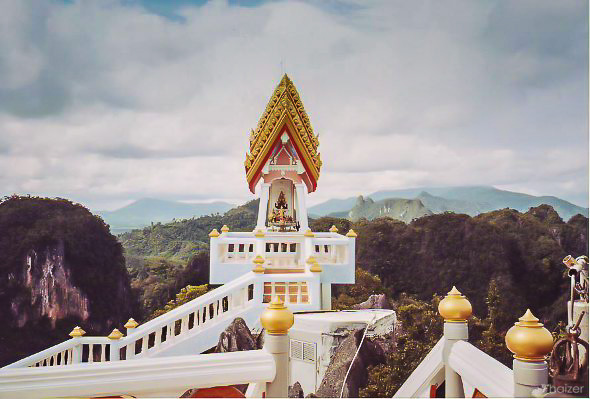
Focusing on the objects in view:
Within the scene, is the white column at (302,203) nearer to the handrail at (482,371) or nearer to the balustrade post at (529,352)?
the handrail at (482,371)

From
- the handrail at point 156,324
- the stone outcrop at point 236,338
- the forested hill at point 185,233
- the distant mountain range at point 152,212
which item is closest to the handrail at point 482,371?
the stone outcrop at point 236,338

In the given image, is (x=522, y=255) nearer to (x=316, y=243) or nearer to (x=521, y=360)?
(x=316, y=243)

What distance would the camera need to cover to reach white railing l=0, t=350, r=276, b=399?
1.63 metres

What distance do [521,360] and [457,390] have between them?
58 centimetres

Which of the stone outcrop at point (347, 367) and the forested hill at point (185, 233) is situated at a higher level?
the forested hill at point (185, 233)

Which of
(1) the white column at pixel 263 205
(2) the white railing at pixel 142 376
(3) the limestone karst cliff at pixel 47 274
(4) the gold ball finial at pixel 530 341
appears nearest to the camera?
(4) the gold ball finial at pixel 530 341

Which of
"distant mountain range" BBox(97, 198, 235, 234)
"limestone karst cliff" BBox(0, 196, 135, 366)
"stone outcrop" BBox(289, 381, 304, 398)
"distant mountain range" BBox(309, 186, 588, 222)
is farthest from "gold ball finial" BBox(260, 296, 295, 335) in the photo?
"distant mountain range" BBox(309, 186, 588, 222)

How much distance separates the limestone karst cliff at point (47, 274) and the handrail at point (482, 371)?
19.2 feet

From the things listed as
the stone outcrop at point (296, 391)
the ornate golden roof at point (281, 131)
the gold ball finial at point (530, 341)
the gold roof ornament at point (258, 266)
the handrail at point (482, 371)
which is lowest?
the stone outcrop at point (296, 391)

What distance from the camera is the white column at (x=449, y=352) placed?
6.77 feet

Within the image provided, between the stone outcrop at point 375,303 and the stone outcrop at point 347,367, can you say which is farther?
the stone outcrop at point 375,303

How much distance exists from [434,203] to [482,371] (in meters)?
8.15

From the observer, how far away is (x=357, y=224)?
1010 cm

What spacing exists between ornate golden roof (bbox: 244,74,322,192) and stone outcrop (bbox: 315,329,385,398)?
2.04 metres
